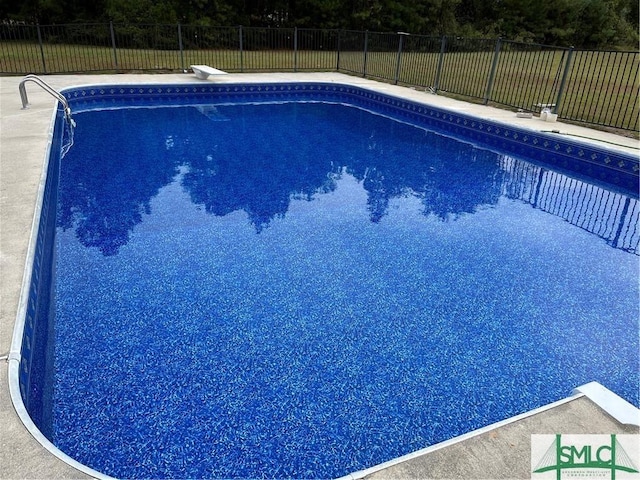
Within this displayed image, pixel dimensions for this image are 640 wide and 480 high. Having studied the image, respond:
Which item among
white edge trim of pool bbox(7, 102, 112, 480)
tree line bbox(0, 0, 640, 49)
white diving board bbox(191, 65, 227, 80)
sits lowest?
white edge trim of pool bbox(7, 102, 112, 480)

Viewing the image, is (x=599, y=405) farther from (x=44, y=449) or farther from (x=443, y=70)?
(x=443, y=70)

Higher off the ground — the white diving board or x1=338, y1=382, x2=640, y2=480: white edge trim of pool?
the white diving board

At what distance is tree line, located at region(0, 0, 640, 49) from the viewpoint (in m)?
19.4

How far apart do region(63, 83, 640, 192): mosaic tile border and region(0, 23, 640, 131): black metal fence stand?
45.0 inches

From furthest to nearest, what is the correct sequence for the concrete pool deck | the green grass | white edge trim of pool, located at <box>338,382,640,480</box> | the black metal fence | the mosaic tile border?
1. the green grass
2. the black metal fence
3. the mosaic tile border
4. white edge trim of pool, located at <box>338,382,640,480</box>
5. the concrete pool deck

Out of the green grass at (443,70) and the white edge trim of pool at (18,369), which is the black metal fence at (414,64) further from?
the white edge trim of pool at (18,369)

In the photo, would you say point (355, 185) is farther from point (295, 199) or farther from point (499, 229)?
point (499, 229)

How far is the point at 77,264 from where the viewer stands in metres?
3.78

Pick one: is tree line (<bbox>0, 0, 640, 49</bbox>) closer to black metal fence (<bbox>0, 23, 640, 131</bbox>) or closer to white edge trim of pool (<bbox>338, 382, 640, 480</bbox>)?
black metal fence (<bbox>0, 23, 640, 131</bbox>)

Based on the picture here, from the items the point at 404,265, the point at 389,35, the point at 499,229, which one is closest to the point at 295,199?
the point at 404,265
